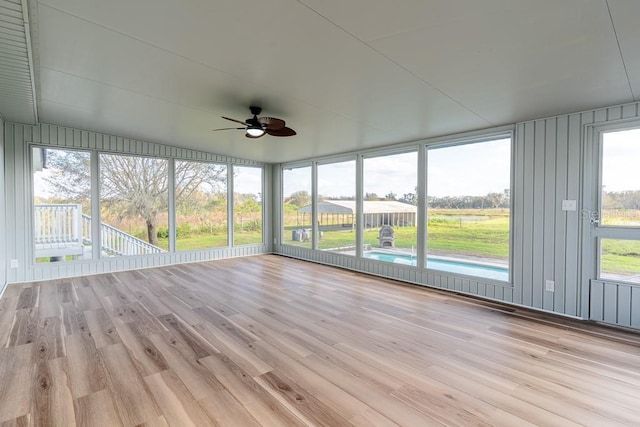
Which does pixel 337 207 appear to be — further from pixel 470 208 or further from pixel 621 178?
pixel 621 178

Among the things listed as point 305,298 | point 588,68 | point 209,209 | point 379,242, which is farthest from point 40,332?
point 588,68

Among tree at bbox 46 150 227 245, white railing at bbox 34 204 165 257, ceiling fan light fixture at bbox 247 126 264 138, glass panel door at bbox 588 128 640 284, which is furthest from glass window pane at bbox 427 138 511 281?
white railing at bbox 34 204 165 257

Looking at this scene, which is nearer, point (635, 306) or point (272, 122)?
point (635, 306)

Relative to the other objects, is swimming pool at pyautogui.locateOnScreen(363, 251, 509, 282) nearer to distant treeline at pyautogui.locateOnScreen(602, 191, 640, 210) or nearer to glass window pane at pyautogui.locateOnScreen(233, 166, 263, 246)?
distant treeline at pyautogui.locateOnScreen(602, 191, 640, 210)

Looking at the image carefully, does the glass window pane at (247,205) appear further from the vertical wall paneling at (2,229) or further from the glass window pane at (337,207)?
the vertical wall paneling at (2,229)

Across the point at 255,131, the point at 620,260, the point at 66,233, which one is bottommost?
→ the point at 620,260

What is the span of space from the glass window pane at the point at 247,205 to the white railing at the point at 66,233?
2.44 metres

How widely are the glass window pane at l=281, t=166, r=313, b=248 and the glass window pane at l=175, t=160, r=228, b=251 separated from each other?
1465mm

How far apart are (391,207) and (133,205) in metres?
4.90

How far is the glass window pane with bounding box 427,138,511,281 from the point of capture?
4129 mm

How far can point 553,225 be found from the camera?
11.8 ft

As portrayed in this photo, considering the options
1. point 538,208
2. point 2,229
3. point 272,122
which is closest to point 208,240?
point 2,229

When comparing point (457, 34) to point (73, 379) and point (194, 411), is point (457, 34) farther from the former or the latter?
point (73, 379)

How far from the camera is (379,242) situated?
18.6ft
